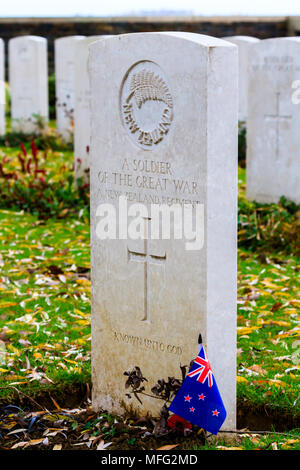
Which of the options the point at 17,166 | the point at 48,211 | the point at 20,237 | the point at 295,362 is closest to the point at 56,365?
the point at 295,362

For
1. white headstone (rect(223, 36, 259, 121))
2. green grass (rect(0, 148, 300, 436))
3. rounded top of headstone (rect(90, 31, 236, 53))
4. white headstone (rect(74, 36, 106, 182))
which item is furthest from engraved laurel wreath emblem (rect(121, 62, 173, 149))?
white headstone (rect(223, 36, 259, 121))

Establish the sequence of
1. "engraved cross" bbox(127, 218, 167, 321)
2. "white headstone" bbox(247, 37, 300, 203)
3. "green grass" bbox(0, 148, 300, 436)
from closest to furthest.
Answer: "engraved cross" bbox(127, 218, 167, 321) < "green grass" bbox(0, 148, 300, 436) < "white headstone" bbox(247, 37, 300, 203)

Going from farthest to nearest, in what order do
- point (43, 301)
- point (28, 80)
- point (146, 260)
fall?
point (28, 80)
point (43, 301)
point (146, 260)

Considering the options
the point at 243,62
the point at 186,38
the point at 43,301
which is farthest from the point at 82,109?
the point at 186,38

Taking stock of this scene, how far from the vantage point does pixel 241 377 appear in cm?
420

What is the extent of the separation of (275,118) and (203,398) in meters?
4.98

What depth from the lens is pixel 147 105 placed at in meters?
3.65

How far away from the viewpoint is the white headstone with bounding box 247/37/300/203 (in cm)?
776

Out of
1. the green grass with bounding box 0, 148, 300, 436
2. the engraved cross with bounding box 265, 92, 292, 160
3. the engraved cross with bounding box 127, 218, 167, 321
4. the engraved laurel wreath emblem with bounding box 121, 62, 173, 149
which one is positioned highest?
the engraved laurel wreath emblem with bounding box 121, 62, 173, 149

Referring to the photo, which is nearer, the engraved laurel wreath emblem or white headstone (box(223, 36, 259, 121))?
the engraved laurel wreath emblem

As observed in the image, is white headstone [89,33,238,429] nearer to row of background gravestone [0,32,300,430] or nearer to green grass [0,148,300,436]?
row of background gravestone [0,32,300,430]

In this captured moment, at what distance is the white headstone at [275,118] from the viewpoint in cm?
776

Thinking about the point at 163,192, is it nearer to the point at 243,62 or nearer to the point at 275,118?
the point at 275,118

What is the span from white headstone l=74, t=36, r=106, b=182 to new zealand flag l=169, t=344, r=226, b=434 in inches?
224
